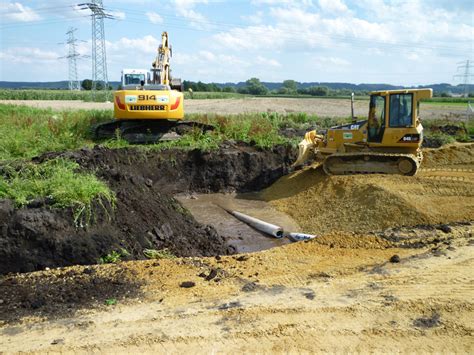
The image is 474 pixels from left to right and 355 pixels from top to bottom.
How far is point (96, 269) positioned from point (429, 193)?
736 cm

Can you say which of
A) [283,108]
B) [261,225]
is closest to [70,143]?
[261,225]

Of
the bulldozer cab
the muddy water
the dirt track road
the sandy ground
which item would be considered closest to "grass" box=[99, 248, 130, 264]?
the dirt track road


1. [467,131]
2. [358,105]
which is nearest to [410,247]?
[467,131]

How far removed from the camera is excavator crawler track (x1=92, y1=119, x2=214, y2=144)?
14742mm

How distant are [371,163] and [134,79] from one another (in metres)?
8.83

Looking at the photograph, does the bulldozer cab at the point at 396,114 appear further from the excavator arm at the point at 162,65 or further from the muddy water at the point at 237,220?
the excavator arm at the point at 162,65

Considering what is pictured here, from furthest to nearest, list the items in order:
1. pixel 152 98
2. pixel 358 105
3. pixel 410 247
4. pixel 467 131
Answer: pixel 358 105 → pixel 467 131 → pixel 152 98 → pixel 410 247

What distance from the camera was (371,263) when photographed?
6.75 meters

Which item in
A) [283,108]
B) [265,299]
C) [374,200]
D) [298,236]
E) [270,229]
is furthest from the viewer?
[283,108]

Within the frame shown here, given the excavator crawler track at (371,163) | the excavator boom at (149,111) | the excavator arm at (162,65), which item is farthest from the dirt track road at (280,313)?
the excavator arm at (162,65)

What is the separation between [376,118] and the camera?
12.3m

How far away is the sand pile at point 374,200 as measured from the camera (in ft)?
31.3

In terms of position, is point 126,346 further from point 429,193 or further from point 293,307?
point 429,193

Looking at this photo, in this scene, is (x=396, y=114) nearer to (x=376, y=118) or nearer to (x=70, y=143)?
(x=376, y=118)
